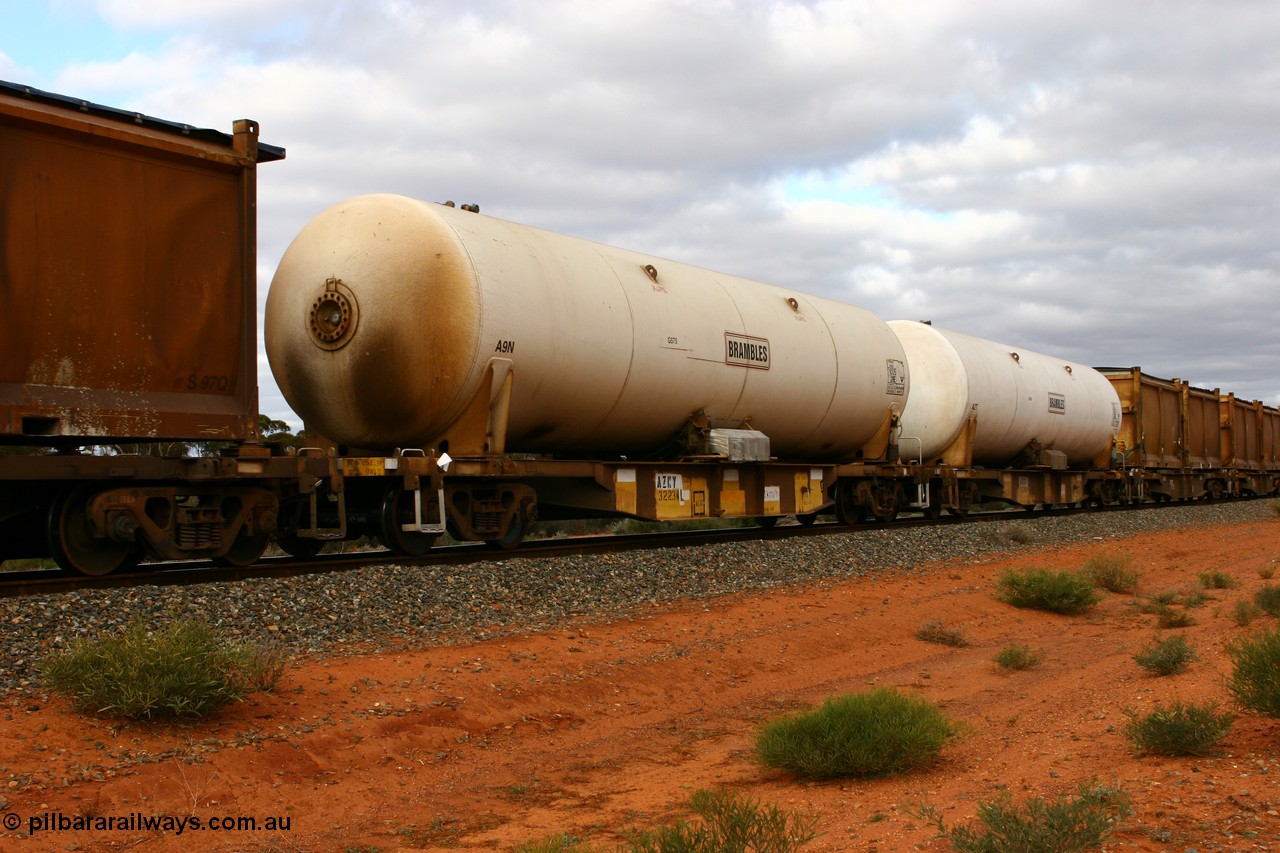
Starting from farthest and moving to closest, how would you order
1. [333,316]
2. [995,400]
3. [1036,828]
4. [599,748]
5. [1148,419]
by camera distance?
[1148,419] → [995,400] → [333,316] → [599,748] → [1036,828]

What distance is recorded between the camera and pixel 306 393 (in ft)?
38.3

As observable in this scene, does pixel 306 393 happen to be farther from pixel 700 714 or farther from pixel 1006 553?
pixel 1006 553

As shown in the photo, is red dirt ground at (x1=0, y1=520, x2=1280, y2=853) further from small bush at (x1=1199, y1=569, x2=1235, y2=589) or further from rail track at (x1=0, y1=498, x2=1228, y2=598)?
small bush at (x1=1199, y1=569, x2=1235, y2=589)

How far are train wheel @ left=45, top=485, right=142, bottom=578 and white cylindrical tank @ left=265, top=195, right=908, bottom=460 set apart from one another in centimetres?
312

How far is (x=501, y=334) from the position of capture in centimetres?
1129

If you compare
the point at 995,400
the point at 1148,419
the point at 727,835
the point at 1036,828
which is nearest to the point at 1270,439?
the point at 1148,419

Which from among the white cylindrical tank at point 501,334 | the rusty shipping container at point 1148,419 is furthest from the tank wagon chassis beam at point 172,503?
the rusty shipping container at point 1148,419

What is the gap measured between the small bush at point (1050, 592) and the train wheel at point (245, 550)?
8.21m

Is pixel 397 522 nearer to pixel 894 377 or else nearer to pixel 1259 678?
pixel 1259 678

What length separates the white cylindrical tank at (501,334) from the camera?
36.1 ft

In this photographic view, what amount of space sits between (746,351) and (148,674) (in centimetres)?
1011

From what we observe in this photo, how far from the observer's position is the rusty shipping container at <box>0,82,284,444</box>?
7738 mm

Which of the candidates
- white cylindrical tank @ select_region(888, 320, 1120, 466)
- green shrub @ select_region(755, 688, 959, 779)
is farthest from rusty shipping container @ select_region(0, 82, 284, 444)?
white cylindrical tank @ select_region(888, 320, 1120, 466)

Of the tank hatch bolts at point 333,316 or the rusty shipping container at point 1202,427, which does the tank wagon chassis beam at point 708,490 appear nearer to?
the tank hatch bolts at point 333,316
